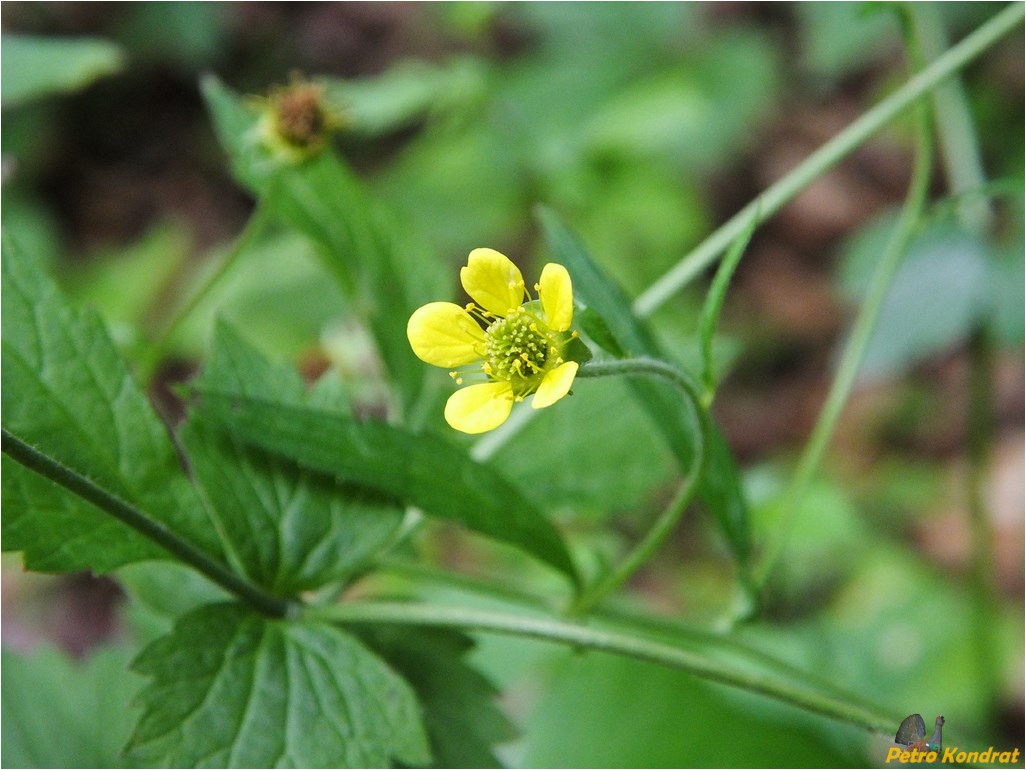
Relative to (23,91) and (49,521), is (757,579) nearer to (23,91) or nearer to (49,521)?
(49,521)

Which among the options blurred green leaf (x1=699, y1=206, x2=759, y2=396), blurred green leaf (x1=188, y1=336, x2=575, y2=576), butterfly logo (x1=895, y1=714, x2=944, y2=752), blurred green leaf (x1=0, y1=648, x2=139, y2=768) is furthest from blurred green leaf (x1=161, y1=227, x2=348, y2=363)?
butterfly logo (x1=895, y1=714, x2=944, y2=752)

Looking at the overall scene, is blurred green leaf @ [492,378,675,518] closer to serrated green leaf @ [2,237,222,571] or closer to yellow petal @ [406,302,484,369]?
yellow petal @ [406,302,484,369]

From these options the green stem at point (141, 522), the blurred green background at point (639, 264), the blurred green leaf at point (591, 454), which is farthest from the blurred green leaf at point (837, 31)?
the green stem at point (141, 522)

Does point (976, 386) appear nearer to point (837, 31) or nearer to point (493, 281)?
point (837, 31)

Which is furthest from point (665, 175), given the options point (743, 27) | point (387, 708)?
point (387, 708)

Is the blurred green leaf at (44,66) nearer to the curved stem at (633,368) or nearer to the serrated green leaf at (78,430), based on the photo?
the serrated green leaf at (78,430)

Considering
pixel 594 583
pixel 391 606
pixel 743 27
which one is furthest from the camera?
pixel 743 27
